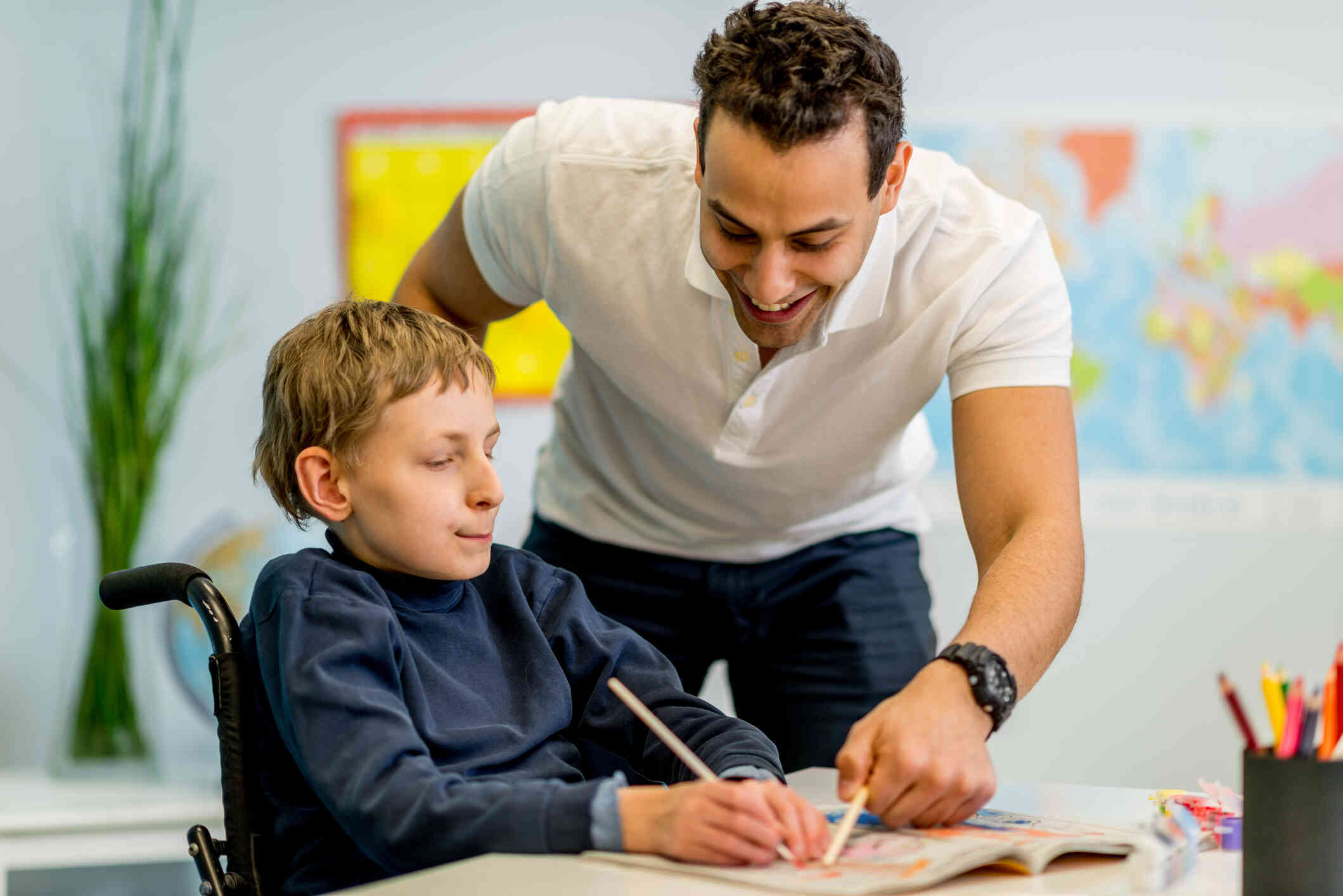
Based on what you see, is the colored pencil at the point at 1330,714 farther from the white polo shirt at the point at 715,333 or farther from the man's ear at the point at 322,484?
the man's ear at the point at 322,484

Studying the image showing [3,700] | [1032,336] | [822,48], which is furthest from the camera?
[3,700]

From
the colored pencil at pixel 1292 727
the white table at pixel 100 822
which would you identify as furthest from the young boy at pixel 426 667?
the white table at pixel 100 822

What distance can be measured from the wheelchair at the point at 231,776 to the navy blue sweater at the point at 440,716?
21 millimetres

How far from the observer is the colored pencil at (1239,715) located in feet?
2.49

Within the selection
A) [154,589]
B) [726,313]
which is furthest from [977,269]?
[154,589]

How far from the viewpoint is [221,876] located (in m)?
1.00

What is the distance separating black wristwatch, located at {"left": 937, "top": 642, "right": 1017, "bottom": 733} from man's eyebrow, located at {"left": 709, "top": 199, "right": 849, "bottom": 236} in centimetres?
41

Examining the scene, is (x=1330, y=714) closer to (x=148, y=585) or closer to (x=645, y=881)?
(x=645, y=881)

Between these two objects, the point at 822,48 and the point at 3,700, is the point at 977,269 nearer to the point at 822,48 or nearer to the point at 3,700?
the point at 822,48

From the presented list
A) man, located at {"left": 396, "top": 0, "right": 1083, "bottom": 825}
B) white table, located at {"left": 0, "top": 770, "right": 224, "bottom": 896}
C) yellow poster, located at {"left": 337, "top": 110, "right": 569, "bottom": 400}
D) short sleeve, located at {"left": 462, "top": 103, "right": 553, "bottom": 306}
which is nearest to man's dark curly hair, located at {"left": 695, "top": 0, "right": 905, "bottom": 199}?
man, located at {"left": 396, "top": 0, "right": 1083, "bottom": 825}

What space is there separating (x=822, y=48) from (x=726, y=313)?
334 millimetres

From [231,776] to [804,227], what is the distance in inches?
26.8

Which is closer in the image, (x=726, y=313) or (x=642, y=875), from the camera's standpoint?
(x=642, y=875)

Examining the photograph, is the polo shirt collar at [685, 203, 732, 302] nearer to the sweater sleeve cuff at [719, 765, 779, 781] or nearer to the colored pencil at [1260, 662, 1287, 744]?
the sweater sleeve cuff at [719, 765, 779, 781]
